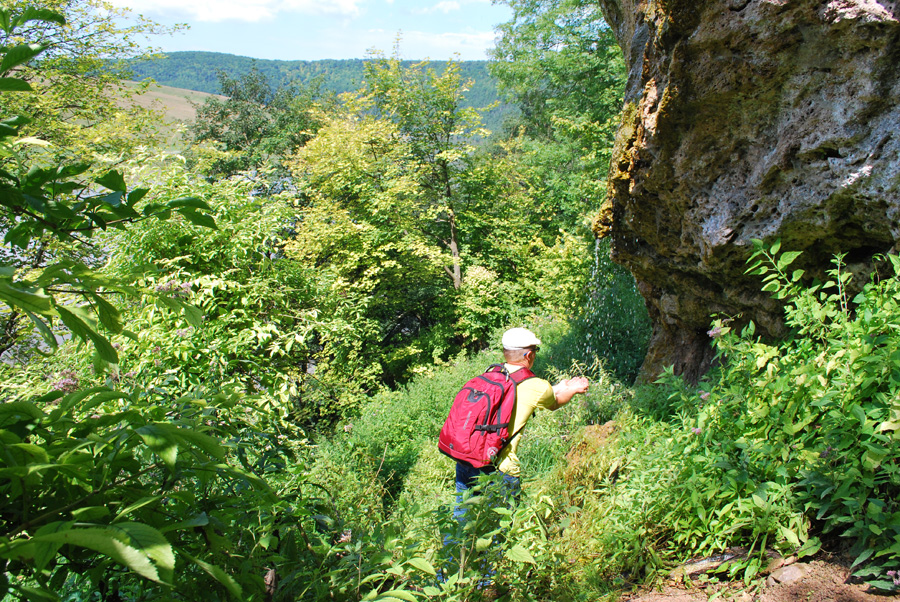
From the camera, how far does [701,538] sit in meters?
2.63

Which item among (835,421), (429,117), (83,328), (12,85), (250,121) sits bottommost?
(835,421)

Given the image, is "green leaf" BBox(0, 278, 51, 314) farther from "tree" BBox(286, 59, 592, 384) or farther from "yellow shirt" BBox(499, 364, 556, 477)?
"tree" BBox(286, 59, 592, 384)

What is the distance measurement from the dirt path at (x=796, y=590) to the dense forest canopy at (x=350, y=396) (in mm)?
74

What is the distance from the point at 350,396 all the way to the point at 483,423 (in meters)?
6.95

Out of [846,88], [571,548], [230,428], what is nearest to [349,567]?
[230,428]

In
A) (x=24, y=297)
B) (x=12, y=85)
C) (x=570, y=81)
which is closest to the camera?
(x=24, y=297)

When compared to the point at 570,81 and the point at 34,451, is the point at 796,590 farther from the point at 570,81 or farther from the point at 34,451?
the point at 570,81

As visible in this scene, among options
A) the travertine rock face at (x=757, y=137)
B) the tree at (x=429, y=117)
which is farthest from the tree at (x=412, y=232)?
the travertine rock face at (x=757, y=137)

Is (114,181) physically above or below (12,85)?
below

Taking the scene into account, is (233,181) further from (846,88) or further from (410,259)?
(410,259)

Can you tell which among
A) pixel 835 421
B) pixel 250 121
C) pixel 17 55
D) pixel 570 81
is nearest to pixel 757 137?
pixel 835 421

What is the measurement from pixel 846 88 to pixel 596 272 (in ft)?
23.9

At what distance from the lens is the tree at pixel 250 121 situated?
75.3 ft

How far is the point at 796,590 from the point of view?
2051 mm
